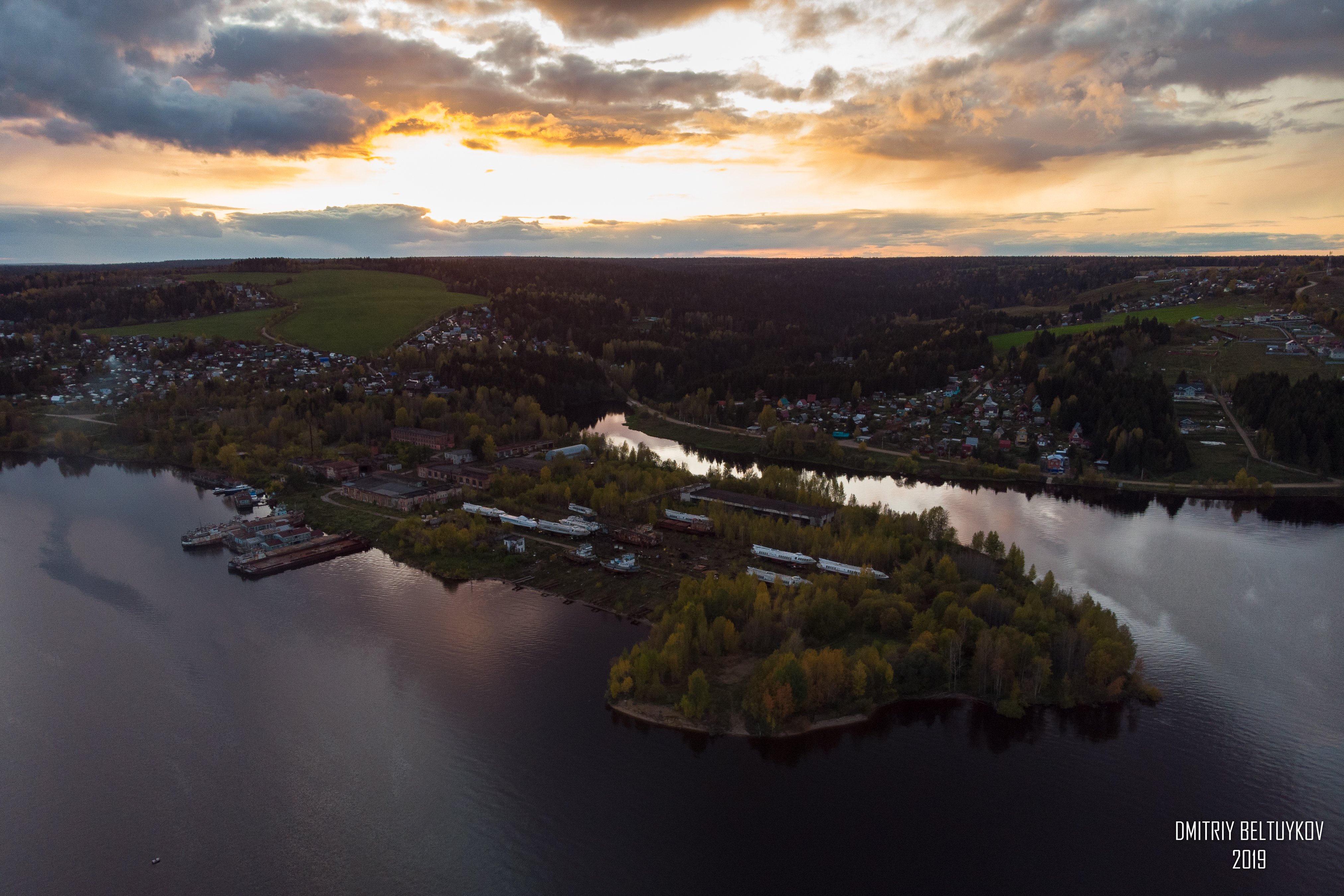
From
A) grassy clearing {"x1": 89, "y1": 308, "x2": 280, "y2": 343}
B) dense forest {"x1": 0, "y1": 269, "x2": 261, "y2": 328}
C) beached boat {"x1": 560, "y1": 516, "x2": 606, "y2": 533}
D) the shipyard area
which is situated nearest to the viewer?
the shipyard area

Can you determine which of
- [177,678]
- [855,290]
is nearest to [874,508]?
[177,678]

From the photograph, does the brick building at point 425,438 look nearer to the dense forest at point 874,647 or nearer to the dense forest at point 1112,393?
the dense forest at point 874,647

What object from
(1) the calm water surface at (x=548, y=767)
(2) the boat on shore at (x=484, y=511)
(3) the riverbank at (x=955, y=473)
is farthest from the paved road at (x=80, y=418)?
(3) the riverbank at (x=955, y=473)

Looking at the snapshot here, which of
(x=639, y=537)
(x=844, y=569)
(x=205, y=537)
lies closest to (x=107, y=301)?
(x=205, y=537)

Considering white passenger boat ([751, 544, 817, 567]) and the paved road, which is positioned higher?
the paved road

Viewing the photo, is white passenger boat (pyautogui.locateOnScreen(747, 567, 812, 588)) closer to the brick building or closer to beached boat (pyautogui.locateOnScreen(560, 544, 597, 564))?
beached boat (pyautogui.locateOnScreen(560, 544, 597, 564))

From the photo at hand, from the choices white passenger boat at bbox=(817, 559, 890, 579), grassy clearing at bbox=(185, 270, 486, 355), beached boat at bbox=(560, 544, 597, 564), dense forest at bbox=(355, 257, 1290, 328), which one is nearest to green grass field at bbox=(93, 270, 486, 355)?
grassy clearing at bbox=(185, 270, 486, 355)

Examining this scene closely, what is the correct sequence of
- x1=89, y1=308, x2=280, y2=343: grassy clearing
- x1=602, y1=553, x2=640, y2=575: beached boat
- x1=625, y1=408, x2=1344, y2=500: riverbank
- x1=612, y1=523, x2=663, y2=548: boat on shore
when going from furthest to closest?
1. x1=89, y1=308, x2=280, y2=343: grassy clearing
2. x1=625, y1=408, x2=1344, y2=500: riverbank
3. x1=612, y1=523, x2=663, y2=548: boat on shore
4. x1=602, y1=553, x2=640, y2=575: beached boat
